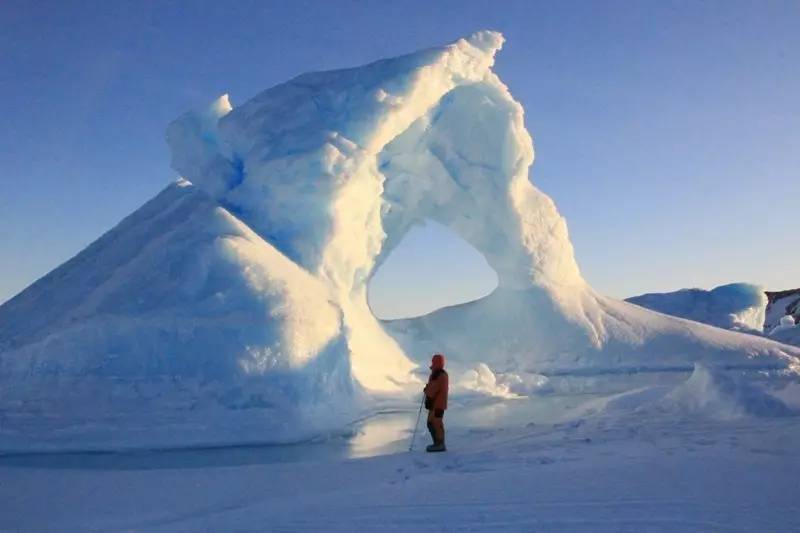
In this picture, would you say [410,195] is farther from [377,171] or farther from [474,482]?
[474,482]

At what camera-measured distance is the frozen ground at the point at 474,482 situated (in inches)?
156

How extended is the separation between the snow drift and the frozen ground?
36.9 inches

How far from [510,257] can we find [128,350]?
9542 millimetres

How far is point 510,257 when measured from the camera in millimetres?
16047

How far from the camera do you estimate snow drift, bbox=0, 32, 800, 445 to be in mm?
8406

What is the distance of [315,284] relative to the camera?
11094 millimetres

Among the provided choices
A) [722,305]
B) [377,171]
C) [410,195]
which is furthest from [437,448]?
[722,305]

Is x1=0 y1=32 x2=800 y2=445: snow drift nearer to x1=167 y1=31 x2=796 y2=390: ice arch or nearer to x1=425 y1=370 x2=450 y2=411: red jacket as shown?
x1=167 y1=31 x2=796 y2=390: ice arch

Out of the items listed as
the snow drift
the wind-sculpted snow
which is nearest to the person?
the snow drift

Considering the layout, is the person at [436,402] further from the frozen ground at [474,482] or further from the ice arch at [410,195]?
the ice arch at [410,195]

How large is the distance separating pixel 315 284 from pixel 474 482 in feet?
21.8

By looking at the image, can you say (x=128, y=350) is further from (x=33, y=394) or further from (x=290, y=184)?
(x=290, y=184)

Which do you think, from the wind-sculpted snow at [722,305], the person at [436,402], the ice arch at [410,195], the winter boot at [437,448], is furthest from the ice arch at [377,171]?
the wind-sculpted snow at [722,305]

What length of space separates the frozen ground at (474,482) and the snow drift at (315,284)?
0.94 meters
